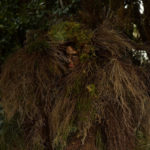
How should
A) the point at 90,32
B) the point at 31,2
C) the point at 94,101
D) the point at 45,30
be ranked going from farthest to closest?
the point at 31,2 < the point at 45,30 < the point at 90,32 < the point at 94,101

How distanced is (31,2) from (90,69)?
74cm

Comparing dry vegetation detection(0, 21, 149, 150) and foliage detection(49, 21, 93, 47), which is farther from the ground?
foliage detection(49, 21, 93, 47)

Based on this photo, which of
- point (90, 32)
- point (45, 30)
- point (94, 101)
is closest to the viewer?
point (94, 101)

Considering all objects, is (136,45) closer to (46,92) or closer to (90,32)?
(90,32)

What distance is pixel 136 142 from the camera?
58.6 inches

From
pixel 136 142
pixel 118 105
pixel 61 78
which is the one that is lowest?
pixel 136 142

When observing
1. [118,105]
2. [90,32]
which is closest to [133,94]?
[118,105]

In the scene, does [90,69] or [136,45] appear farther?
[136,45]

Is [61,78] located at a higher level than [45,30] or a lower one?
lower

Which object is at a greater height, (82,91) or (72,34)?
(72,34)

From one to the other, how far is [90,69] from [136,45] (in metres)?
0.35

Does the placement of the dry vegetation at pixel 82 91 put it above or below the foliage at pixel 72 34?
below

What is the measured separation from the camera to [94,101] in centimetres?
130

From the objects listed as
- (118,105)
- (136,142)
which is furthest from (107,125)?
(136,142)
